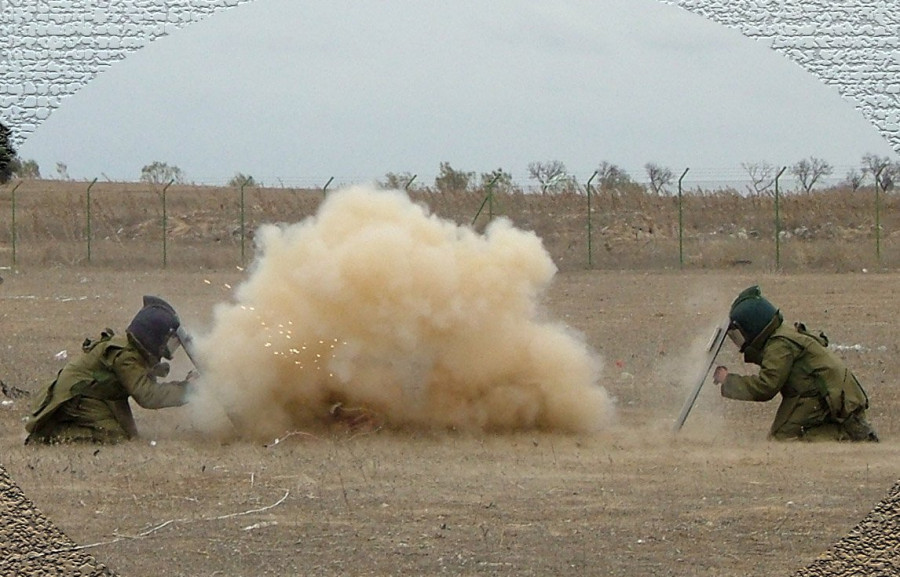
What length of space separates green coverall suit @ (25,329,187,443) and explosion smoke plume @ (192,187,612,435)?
1.31 feet

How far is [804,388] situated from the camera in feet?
28.3

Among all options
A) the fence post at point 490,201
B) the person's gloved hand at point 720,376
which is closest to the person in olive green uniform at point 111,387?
the person's gloved hand at point 720,376

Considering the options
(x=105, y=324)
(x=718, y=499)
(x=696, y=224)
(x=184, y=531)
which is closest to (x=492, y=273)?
(x=718, y=499)

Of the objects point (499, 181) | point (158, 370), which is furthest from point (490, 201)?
point (158, 370)

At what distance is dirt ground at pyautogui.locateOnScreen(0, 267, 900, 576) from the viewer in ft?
18.4

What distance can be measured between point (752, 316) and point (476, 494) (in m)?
2.60

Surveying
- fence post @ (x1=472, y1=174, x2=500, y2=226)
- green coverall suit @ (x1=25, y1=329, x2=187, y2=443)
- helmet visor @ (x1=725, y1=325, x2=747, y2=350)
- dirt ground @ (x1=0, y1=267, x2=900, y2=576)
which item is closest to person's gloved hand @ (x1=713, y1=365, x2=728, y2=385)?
helmet visor @ (x1=725, y1=325, x2=747, y2=350)

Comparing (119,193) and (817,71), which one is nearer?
(817,71)

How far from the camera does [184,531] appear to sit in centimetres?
603

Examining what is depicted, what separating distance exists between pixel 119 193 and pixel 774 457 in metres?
20.4

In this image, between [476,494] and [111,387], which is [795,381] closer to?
[476,494]

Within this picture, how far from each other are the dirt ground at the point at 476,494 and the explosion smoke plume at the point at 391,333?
0.28 metres

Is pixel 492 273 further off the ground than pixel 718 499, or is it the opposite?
pixel 492 273

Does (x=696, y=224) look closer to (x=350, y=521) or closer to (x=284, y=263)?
(x=284, y=263)
